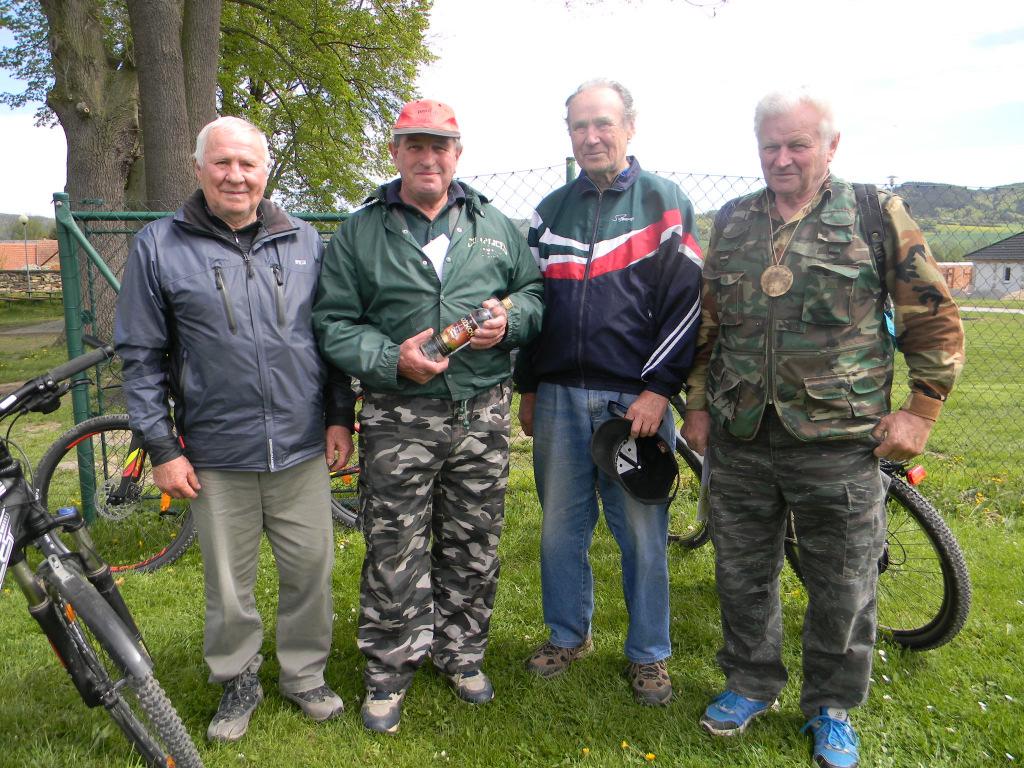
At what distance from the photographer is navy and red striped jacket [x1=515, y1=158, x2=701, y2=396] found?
2564 millimetres

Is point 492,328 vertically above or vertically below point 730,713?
above

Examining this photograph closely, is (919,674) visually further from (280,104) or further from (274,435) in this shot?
(280,104)

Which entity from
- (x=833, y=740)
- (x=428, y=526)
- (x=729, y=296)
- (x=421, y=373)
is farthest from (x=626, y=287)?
(x=833, y=740)

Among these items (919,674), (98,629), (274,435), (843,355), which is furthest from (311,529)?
(919,674)

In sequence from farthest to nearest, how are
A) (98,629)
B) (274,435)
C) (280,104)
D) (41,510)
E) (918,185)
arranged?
(280,104) < (918,185) < (274,435) < (41,510) < (98,629)

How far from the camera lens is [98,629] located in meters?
2.07

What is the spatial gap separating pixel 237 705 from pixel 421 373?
4.67 feet

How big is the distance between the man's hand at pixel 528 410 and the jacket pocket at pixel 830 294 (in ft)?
3.70

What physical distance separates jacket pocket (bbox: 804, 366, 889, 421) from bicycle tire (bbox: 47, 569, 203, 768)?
2.10 m

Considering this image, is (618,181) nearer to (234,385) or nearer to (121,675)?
(234,385)

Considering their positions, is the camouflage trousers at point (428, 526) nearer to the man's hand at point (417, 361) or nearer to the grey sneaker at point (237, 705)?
the man's hand at point (417, 361)

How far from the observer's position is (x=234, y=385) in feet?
7.80

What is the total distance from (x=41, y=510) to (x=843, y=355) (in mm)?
2504

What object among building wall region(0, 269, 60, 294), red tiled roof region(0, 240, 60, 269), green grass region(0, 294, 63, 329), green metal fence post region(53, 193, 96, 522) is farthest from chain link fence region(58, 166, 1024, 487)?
red tiled roof region(0, 240, 60, 269)
